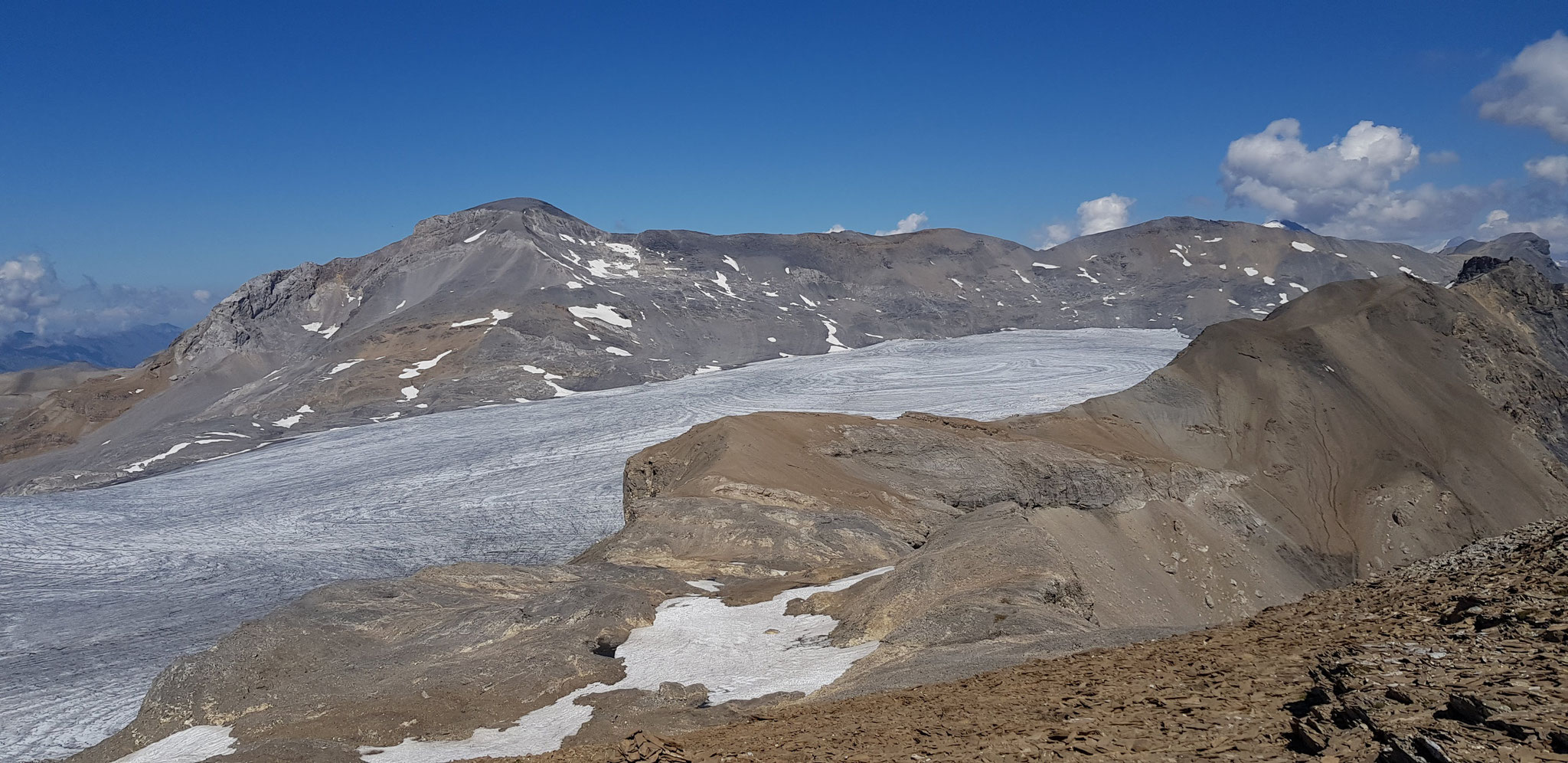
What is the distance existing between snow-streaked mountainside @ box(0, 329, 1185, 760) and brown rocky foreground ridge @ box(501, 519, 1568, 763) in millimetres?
23861

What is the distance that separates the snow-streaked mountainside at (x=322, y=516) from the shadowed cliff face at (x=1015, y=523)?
11952mm

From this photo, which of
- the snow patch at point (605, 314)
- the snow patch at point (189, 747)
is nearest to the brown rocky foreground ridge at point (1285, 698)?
the snow patch at point (189, 747)

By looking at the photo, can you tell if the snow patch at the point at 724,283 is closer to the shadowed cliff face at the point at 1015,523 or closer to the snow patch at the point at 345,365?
the snow patch at the point at 345,365

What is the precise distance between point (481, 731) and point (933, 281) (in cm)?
14413

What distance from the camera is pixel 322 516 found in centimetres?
5478

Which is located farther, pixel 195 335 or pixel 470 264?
pixel 470 264

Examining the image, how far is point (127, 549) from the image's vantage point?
161 ft

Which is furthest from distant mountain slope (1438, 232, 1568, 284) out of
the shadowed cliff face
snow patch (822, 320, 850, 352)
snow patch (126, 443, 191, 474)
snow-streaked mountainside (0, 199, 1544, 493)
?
snow patch (126, 443, 191, 474)

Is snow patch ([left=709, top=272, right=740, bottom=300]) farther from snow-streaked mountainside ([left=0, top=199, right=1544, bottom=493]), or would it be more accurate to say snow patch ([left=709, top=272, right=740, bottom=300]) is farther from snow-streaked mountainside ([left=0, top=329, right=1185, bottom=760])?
snow-streaked mountainside ([left=0, top=329, right=1185, bottom=760])

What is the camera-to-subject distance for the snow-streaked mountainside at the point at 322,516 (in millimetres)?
32844

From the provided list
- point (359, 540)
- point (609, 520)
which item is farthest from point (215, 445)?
point (609, 520)

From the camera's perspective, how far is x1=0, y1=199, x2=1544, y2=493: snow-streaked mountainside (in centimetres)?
8694

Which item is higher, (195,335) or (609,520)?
(195,335)

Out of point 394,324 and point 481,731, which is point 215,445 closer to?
point 394,324
